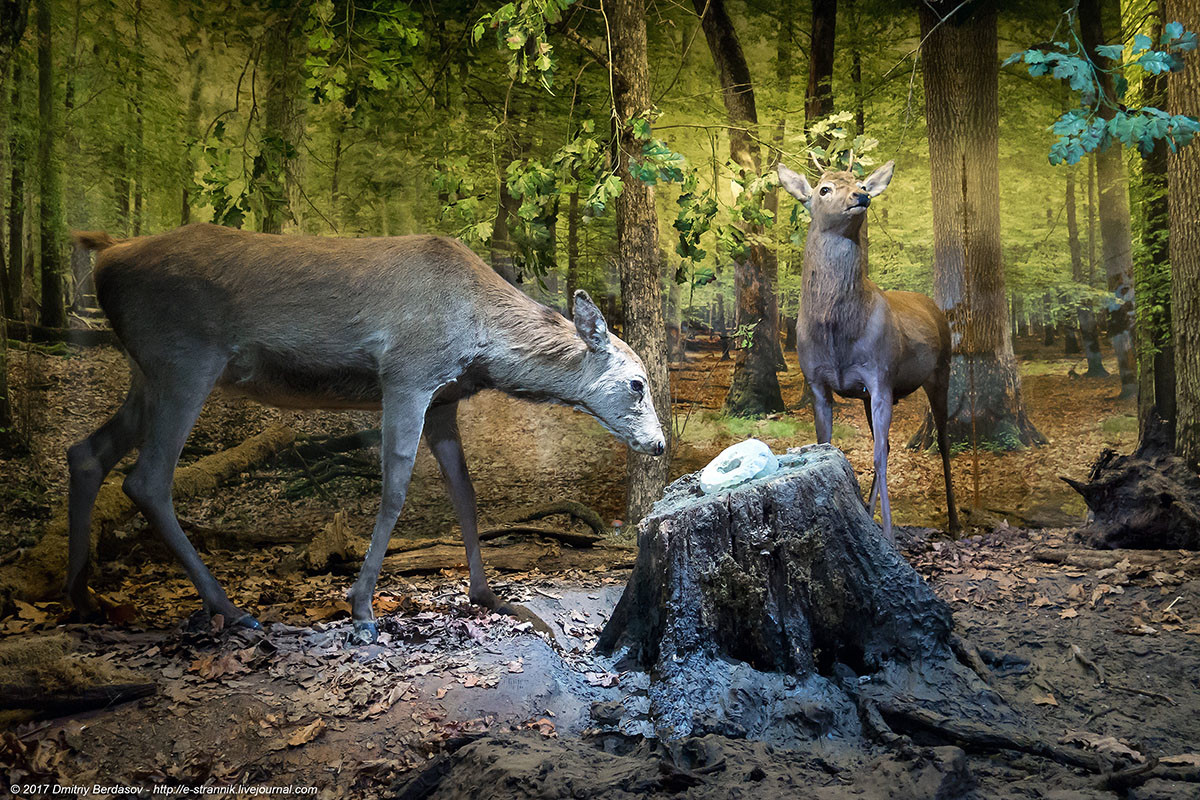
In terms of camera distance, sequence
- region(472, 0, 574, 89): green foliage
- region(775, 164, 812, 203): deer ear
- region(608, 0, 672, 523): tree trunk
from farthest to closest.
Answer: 1. region(608, 0, 672, 523): tree trunk
2. region(775, 164, 812, 203): deer ear
3. region(472, 0, 574, 89): green foliage

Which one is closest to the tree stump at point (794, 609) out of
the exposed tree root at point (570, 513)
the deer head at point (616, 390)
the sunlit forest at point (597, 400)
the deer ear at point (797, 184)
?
the sunlit forest at point (597, 400)

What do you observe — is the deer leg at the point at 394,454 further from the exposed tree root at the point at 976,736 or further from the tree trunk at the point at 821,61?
the tree trunk at the point at 821,61

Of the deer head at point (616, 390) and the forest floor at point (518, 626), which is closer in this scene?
the forest floor at point (518, 626)

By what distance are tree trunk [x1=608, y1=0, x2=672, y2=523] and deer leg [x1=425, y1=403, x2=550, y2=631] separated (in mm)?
1884

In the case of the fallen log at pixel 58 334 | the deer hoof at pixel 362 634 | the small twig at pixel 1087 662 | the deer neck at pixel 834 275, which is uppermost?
the deer neck at pixel 834 275

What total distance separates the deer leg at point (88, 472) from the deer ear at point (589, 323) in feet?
7.66

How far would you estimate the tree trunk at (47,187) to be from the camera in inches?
218

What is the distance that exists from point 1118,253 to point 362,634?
614cm

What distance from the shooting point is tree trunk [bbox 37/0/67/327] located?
5.55 m

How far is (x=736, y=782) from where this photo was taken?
2535 millimetres

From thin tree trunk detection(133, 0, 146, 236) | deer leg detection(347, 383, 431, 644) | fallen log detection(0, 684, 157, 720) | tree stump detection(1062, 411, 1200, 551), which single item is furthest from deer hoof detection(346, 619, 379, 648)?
tree stump detection(1062, 411, 1200, 551)

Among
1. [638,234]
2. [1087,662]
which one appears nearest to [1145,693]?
[1087,662]

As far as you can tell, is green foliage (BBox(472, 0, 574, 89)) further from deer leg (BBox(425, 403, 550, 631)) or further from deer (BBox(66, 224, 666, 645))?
deer leg (BBox(425, 403, 550, 631))

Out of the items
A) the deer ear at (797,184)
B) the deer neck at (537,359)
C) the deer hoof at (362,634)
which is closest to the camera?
the deer hoof at (362,634)
